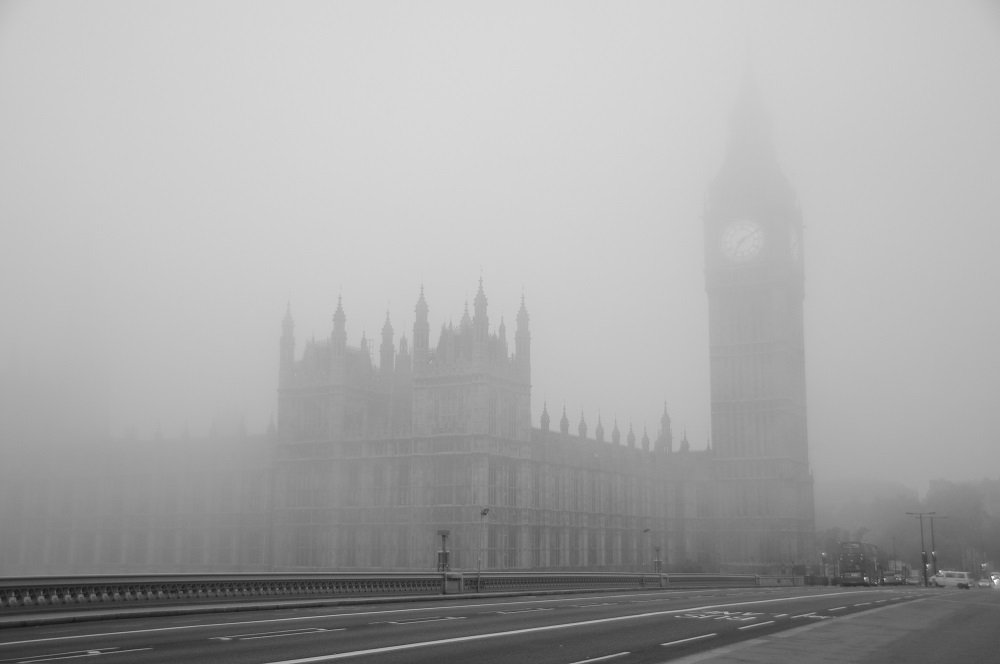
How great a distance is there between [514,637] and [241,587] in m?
20.2

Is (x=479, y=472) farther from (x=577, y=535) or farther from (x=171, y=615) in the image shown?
(x=171, y=615)

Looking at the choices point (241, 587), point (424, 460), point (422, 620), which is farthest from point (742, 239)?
point (422, 620)

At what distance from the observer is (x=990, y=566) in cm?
16788

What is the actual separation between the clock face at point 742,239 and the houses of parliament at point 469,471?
170 mm

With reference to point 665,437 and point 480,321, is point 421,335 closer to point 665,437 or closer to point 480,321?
point 480,321

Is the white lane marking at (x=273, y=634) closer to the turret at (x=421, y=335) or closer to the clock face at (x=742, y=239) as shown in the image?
the turret at (x=421, y=335)

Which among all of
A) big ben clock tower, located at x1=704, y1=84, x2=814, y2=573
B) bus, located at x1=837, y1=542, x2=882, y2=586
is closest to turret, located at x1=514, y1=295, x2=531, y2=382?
bus, located at x1=837, y1=542, x2=882, y2=586

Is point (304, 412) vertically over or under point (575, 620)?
over

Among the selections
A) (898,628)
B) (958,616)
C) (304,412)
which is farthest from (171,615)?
(304,412)

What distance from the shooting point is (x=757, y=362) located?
4953 inches

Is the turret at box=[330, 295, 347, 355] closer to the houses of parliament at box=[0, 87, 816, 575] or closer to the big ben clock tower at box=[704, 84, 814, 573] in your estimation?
the houses of parliament at box=[0, 87, 816, 575]

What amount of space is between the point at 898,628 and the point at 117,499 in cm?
8854

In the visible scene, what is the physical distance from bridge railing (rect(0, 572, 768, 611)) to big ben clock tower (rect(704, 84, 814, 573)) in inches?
2301

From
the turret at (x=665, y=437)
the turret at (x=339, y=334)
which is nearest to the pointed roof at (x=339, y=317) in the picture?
the turret at (x=339, y=334)
